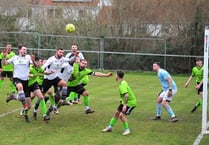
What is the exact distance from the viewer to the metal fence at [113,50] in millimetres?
36125

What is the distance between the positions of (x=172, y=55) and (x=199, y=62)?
61.3 ft

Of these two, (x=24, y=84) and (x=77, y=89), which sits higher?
(x=24, y=84)

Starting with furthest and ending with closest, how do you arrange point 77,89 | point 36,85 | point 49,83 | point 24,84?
1. point 77,89
2. point 49,83
3. point 36,85
4. point 24,84

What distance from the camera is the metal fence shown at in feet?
119

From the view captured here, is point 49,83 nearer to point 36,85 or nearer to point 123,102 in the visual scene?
point 36,85

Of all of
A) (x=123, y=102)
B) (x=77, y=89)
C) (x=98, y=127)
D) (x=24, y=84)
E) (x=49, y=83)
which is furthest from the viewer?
(x=77, y=89)

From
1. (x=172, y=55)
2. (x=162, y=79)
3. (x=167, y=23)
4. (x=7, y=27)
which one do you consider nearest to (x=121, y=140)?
(x=162, y=79)

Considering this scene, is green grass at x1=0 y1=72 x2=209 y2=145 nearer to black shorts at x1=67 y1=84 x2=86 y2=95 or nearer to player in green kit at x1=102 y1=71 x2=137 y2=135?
player in green kit at x1=102 y1=71 x2=137 y2=135

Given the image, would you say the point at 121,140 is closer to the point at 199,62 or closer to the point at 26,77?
the point at 26,77

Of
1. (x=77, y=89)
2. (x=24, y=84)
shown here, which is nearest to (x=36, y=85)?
(x=24, y=84)

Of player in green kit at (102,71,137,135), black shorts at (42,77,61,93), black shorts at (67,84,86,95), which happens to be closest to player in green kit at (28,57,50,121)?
black shorts at (42,77,61,93)

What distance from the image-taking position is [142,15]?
38.8 meters

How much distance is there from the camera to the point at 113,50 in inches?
1480

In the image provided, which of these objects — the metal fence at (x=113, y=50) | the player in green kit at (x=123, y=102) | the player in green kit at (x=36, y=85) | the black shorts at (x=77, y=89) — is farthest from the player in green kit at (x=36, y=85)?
the metal fence at (x=113, y=50)
